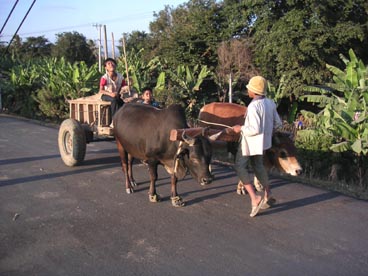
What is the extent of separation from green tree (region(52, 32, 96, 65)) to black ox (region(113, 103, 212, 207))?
154 feet

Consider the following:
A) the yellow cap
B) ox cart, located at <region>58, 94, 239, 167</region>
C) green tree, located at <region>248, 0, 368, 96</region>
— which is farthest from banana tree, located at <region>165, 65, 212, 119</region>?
the yellow cap

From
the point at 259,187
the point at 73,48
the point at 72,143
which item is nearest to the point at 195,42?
the point at 72,143

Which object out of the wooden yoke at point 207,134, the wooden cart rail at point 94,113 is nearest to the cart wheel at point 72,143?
the wooden cart rail at point 94,113

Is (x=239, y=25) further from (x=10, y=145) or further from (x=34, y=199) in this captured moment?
(x=34, y=199)

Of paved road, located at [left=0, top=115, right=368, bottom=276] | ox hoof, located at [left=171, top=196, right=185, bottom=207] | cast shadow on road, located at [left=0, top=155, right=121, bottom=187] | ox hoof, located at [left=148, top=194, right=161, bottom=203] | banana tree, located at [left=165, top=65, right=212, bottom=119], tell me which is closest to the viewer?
paved road, located at [left=0, top=115, right=368, bottom=276]

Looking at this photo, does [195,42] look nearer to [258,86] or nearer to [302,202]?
[302,202]

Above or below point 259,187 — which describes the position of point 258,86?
above

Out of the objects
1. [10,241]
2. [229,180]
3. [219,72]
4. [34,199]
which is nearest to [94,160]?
[34,199]

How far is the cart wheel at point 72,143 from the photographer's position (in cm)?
737

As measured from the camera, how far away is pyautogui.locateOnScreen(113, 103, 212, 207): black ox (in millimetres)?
4816

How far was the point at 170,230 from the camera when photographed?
463 centimetres

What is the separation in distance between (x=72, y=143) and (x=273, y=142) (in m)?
4.04

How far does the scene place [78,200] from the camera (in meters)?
5.78

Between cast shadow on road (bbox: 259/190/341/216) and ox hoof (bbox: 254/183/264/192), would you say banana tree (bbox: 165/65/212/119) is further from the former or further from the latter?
cast shadow on road (bbox: 259/190/341/216)
